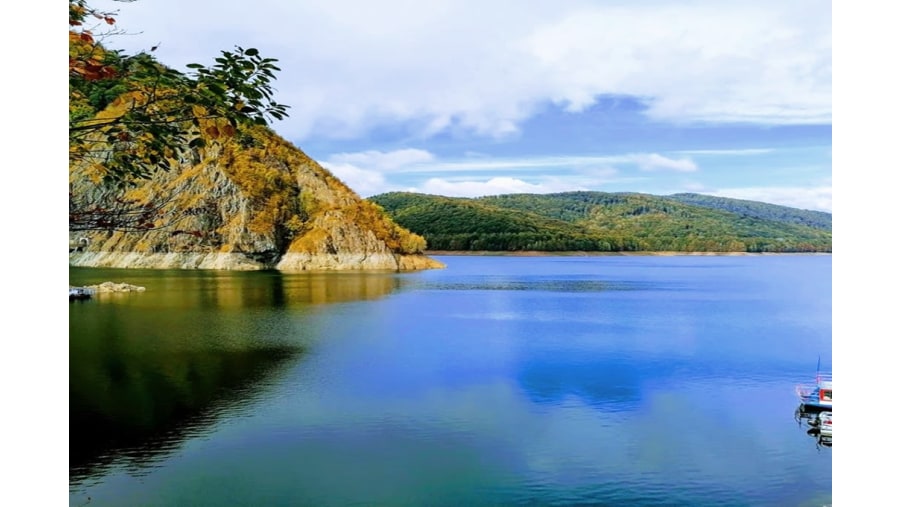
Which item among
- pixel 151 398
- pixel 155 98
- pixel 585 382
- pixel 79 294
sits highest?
pixel 155 98

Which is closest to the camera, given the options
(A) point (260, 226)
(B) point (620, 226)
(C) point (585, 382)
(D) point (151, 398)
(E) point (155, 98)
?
(E) point (155, 98)

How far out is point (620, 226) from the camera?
80562 millimetres

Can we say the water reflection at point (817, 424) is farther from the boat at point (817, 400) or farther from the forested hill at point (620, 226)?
the forested hill at point (620, 226)

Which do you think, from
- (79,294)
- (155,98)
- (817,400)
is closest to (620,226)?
(79,294)

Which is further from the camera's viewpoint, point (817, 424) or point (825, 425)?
point (817, 424)

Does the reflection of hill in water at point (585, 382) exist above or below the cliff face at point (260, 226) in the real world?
below

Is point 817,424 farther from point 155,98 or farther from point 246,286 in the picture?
point 246,286

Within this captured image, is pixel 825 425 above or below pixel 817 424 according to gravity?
above

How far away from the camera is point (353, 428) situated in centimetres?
1150

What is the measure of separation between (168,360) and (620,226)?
69.4 metres

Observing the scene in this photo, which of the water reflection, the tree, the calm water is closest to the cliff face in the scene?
the calm water

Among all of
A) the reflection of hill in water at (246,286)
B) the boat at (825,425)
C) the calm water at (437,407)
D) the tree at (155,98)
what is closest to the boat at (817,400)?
the calm water at (437,407)

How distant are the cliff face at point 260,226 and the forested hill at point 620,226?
14864mm

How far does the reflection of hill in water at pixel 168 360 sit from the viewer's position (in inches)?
419
